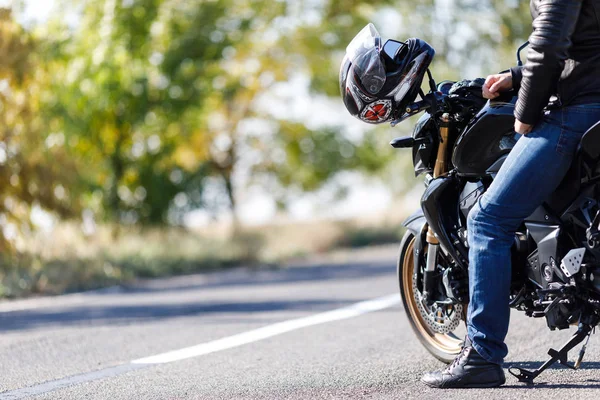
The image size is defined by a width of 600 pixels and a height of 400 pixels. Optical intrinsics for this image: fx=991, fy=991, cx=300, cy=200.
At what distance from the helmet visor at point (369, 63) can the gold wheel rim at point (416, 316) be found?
1.10 metres

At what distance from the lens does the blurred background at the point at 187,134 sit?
14.2 m

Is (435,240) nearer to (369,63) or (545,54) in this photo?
(369,63)

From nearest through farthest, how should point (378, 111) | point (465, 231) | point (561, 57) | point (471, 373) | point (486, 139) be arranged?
point (561, 57) → point (471, 373) → point (486, 139) → point (378, 111) → point (465, 231)

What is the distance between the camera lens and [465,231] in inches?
188

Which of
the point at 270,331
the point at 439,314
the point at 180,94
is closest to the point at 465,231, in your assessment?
the point at 439,314

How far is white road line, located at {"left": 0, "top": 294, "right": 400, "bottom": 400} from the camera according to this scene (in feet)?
16.3

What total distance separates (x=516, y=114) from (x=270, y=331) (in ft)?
10.2

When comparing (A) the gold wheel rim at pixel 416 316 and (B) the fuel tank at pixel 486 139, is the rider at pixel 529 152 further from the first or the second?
(A) the gold wheel rim at pixel 416 316

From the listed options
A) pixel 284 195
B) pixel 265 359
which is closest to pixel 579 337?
pixel 265 359

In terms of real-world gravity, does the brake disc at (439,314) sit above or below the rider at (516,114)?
below

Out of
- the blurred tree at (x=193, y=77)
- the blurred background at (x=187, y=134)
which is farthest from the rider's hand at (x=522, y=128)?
the blurred tree at (x=193, y=77)

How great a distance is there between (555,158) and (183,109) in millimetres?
15829

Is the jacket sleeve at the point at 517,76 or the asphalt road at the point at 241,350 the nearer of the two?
the jacket sleeve at the point at 517,76

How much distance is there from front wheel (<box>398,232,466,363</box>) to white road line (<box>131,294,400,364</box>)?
4.23 feet
